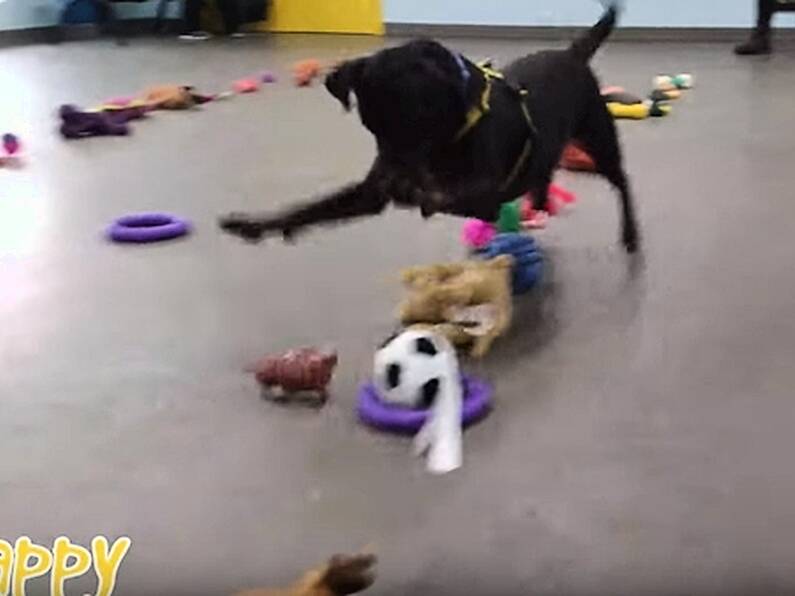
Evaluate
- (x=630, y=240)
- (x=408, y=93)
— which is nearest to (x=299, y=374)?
(x=408, y=93)

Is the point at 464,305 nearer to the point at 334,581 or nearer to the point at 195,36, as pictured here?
the point at 334,581

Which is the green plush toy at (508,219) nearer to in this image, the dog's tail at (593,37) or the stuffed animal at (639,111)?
the dog's tail at (593,37)

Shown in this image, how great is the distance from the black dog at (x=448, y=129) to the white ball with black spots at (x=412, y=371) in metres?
0.28

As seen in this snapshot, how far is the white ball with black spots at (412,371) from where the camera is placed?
1.68 m

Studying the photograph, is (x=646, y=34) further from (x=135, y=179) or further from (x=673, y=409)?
(x=673, y=409)

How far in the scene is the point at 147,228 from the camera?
2.68 m

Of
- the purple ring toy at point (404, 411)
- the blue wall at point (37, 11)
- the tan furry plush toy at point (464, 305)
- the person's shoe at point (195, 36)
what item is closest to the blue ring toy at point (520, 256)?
the tan furry plush toy at point (464, 305)

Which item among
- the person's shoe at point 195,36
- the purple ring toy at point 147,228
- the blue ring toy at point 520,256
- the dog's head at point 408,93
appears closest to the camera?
the dog's head at point 408,93

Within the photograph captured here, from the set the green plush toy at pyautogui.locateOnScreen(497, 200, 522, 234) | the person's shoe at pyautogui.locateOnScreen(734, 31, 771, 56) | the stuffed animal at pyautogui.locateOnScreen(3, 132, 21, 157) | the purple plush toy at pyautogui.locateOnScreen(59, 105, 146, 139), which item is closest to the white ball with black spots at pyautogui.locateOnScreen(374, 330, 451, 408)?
the green plush toy at pyautogui.locateOnScreen(497, 200, 522, 234)

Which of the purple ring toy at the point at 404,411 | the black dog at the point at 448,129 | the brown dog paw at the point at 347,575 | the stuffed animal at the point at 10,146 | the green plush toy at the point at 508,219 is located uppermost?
the black dog at the point at 448,129

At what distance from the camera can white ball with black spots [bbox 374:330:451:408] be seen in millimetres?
1680

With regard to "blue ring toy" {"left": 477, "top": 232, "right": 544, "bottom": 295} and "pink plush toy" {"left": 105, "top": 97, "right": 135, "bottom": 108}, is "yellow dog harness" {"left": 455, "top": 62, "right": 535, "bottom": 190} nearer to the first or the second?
"blue ring toy" {"left": 477, "top": 232, "right": 544, "bottom": 295}

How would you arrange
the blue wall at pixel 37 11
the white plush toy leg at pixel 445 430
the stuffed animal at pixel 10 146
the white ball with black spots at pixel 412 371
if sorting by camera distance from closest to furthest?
the white plush toy leg at pixel 445 430 → the white ball with black spots at pixel 412 371 → the stuffed animal at pixel 10 146 → the blue wall at pixel 37 11

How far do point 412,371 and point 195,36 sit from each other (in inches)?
223
